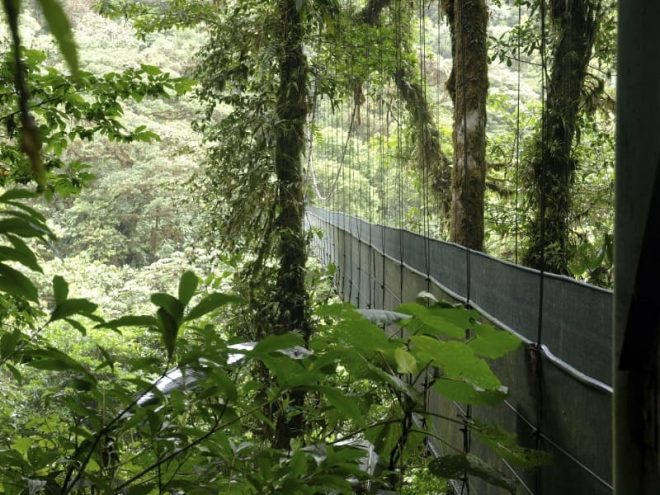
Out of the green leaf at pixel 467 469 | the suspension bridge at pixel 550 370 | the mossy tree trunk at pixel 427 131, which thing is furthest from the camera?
the mossy tree trunk at pixel 427 131

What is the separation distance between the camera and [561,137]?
5.68 metres

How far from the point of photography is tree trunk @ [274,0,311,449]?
5.07 metres

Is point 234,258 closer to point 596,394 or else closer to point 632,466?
point 596,394

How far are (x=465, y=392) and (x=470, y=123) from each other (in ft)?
15.6

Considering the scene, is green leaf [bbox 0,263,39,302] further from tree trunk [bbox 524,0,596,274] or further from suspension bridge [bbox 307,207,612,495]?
tree trunk [bbox 524,0,596,274]

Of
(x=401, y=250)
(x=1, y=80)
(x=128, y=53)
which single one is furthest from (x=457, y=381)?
(x=128, y=53)

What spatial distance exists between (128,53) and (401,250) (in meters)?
15.0

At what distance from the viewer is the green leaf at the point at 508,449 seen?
1.00 m

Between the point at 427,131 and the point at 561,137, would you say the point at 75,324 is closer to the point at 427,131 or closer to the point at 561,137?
the point at 561,137

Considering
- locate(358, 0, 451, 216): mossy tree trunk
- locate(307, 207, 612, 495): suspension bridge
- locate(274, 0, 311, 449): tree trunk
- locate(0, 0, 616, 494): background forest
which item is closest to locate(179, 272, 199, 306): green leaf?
locate(0, 0, 616, 494): background forest

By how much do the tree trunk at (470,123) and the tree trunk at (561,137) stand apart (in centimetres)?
44

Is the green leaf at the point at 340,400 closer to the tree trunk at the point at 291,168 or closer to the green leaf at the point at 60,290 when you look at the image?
the green leaf at the point at 60,290

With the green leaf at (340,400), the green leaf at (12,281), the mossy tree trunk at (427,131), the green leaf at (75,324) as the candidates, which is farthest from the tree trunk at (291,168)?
the green leaf at (12,281)

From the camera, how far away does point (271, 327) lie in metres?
4.87
